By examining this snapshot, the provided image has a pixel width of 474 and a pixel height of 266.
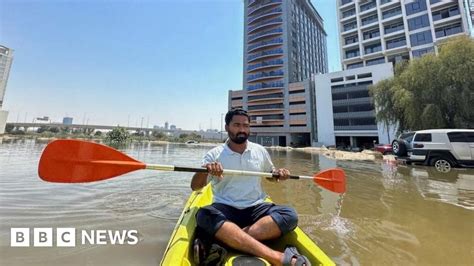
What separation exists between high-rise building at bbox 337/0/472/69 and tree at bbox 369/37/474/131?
2238cm

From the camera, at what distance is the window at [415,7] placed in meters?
37.7

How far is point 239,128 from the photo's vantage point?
2576 millimetres

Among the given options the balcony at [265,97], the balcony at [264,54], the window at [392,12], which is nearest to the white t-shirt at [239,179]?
the window at [392,12]

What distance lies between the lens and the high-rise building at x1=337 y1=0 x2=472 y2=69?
34875mm

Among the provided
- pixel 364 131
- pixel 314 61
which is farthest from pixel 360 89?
pixel 314 61

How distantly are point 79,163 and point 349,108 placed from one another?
46.9 metres

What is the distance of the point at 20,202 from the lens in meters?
5.11

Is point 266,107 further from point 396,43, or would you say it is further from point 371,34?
point 396,43

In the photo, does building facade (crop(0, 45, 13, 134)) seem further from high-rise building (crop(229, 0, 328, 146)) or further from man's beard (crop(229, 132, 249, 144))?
man's beard (crop(229, 132, 249, 144))

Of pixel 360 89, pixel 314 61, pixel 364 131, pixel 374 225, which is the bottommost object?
pixel 374 225

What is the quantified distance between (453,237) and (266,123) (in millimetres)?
54350

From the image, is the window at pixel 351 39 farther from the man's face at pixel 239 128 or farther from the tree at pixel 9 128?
the tree at pixel 9 128

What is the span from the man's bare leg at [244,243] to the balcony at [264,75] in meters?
57.4

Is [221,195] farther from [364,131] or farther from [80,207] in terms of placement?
[364,131]
